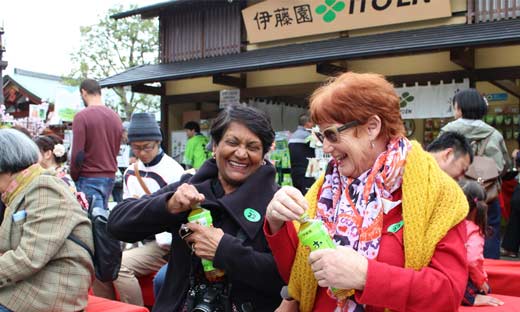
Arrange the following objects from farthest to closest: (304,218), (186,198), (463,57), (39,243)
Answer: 1. (463,57)
2. (39,243)
3. (186,198)
4. (304,218)

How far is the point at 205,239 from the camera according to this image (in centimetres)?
218

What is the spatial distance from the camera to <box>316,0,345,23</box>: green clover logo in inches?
296

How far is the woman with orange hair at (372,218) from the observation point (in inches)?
57.7

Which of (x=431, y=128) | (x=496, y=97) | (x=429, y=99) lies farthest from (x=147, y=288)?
(x=496, y=97)

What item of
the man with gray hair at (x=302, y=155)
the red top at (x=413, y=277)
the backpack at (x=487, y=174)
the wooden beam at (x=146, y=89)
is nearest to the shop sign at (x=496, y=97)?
the man with gray hair at (x=302, y=155)

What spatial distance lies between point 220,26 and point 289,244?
9376 millimetres

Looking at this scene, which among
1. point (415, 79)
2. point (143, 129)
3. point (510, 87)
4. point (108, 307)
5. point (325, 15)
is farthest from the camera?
point (510, 87)

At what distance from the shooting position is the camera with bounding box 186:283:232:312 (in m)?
2.23

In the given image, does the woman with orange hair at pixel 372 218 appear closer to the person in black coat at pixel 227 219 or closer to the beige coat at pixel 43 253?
the person in black coat at pixel 227 219

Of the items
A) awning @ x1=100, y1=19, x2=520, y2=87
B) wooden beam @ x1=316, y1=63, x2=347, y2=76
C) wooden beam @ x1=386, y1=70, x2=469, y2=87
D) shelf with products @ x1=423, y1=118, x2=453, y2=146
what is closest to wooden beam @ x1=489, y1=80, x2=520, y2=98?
wooden beam @ x1=386, y1=70, x2=469, y2=87

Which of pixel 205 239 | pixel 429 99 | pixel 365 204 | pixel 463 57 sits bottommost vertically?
pixel 205 239

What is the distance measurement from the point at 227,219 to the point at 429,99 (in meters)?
6.67

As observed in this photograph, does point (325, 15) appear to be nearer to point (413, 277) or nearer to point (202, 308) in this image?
point (202, 308)

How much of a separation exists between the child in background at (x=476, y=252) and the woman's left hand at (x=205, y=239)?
1.31m
